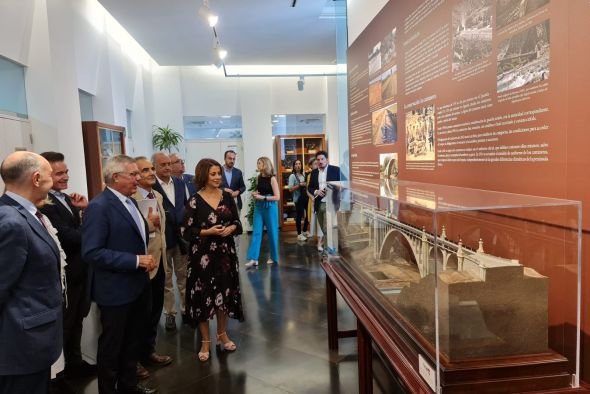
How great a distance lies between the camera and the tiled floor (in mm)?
2791

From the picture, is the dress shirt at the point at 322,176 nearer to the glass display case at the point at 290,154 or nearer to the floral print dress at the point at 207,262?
the glass display case at the point at 290,154

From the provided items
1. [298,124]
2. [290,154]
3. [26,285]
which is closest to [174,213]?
[26,285]

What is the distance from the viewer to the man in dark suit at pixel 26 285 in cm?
164

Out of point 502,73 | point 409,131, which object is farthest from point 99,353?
point 502,73

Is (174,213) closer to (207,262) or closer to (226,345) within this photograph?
(207,262)

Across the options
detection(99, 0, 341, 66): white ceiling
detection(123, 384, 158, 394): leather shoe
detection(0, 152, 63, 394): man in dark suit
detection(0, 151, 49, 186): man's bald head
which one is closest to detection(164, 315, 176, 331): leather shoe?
detection(123, 384, 158, 394): leather shoe

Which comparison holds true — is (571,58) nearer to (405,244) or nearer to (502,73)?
(502,73)

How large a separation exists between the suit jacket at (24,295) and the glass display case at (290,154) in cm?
741

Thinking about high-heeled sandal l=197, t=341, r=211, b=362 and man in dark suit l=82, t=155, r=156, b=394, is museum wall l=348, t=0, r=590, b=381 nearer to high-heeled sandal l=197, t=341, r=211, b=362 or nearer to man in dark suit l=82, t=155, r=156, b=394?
man in dark suit l=82, t=155, r=156, b=394

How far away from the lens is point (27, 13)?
395cm

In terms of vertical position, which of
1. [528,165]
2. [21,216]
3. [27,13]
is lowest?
[21,216]

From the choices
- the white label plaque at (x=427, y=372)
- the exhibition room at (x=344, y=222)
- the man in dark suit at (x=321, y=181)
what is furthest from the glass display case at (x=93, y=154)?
the white label plaque at (x=427, y=372)

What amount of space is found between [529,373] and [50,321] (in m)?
1.90

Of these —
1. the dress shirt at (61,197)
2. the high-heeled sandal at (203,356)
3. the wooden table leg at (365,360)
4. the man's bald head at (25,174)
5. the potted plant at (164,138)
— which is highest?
the potted plant at (164,138)
